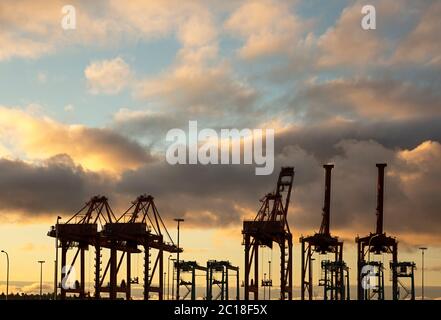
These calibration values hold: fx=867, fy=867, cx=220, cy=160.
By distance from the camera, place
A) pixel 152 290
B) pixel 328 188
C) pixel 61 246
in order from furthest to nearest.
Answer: pixel 328 188 < pixel 152 290 < pixel 61 246

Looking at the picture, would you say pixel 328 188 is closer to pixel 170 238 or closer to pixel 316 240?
pixel 316 240

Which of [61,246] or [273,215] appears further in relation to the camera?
[273,215]
